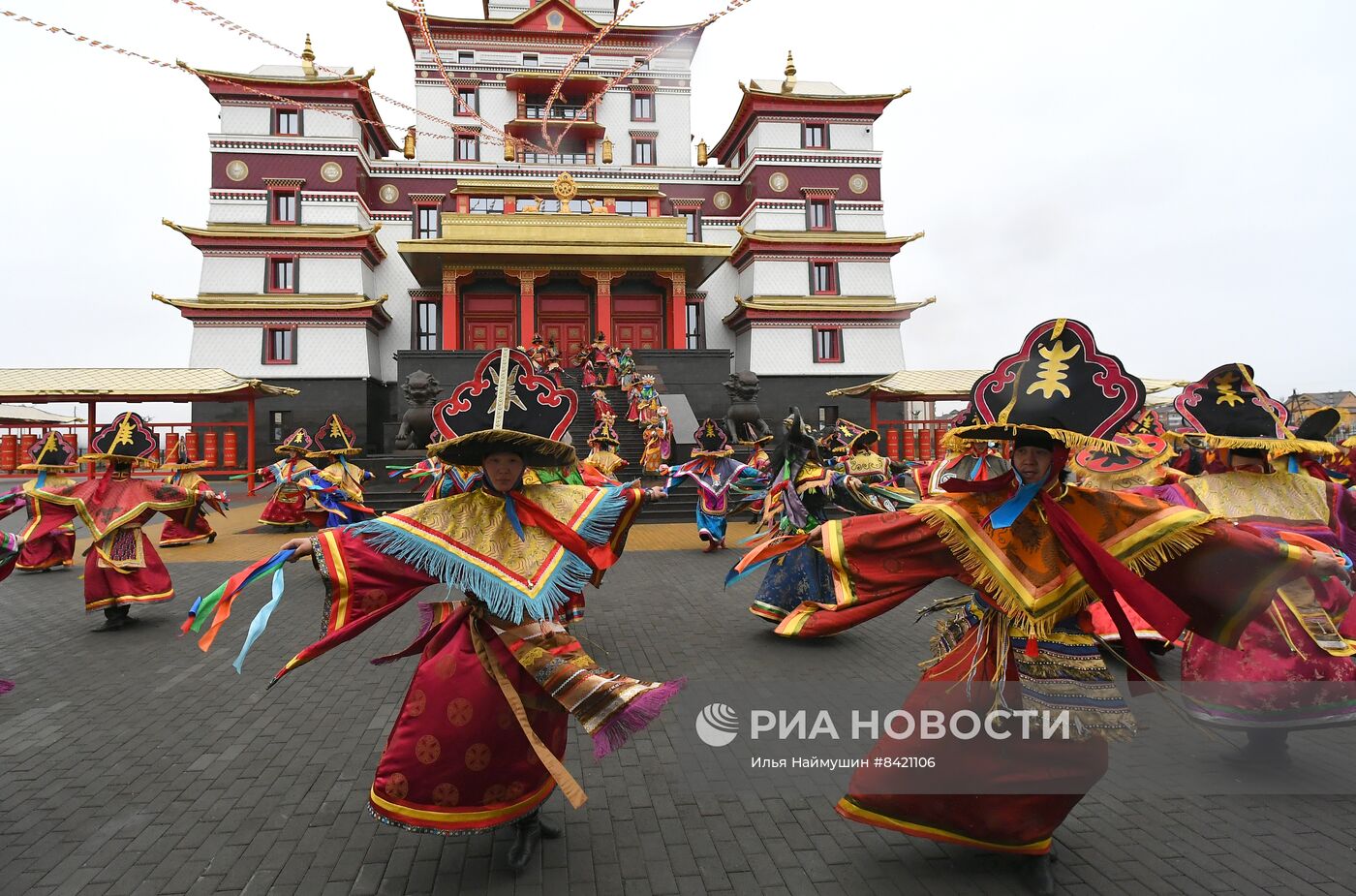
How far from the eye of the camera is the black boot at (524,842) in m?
3.14

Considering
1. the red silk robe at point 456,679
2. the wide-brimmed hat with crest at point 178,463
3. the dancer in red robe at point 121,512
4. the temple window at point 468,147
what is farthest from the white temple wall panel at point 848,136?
the red silk robe at point 456,679

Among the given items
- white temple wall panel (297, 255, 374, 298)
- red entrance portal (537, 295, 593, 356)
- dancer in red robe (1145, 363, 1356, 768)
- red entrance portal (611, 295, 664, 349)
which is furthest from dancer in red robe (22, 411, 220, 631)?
→ white temple wall panel (297, 255, 374, 298)

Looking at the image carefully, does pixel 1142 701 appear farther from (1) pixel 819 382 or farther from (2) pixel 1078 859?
(1) pixel 819 382

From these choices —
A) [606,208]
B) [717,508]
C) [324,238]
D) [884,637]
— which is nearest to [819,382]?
[606,208]

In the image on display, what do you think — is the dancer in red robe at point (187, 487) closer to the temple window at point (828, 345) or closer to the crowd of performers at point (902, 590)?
the crowd of performers at point (902, 590)

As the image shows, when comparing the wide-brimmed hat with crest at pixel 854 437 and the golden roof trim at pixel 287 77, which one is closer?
the wide-brimmed hat with crest at pixel 854 437

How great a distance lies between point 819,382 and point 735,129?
11695mm

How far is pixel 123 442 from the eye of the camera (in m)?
7.59

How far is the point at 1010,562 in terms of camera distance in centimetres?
294

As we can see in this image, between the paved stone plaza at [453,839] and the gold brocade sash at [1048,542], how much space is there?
1258 millimetres

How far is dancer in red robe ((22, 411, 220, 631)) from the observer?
24.0 ft

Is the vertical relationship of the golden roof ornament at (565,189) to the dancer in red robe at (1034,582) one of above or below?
above

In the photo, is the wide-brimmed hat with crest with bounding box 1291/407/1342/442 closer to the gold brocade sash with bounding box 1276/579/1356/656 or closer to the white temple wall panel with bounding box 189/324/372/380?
the gold brocade sash with bounding box 1276/579/1356/656

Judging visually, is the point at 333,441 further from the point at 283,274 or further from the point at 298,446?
the point at 283,274
